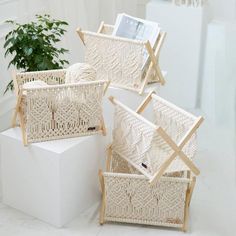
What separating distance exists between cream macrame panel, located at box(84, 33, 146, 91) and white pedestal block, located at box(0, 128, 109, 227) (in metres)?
0.31

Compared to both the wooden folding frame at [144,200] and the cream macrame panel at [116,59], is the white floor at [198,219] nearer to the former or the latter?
the wooden folding frame at [144,200]

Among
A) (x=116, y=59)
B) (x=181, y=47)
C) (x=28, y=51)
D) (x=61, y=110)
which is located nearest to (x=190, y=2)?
(x=181, y=47)

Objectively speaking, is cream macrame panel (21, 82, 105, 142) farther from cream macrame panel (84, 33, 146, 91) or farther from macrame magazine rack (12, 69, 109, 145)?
cream macrame panel (84, 33, 146, 91)

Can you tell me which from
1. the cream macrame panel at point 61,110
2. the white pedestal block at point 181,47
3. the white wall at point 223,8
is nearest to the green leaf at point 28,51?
the cream macrame panel at point 61,110

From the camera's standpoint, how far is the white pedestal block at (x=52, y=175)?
2.33 metres

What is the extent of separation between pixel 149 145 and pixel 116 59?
57 centimetres

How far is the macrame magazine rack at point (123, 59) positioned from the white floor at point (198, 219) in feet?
1.73

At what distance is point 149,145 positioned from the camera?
7.45ft

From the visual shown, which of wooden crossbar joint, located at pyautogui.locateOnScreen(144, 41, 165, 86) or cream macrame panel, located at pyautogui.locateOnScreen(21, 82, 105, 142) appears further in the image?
wooden crossbar joint, located at pyautogui.locateOnScreen(144, 41, 165, 86)

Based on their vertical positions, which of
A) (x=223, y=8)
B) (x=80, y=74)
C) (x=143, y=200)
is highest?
(x=223, y=8)

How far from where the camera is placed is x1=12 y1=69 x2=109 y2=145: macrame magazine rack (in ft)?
7.55

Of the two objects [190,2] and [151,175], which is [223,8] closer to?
[190,2]

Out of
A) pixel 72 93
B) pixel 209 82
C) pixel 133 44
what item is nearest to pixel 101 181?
pixel 72 93

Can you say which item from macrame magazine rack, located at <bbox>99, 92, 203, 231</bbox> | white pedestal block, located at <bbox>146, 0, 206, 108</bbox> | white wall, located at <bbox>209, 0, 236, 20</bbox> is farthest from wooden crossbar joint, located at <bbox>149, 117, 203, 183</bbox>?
white wall, located at <bbox>209, 0, 236, 20</bbox>
